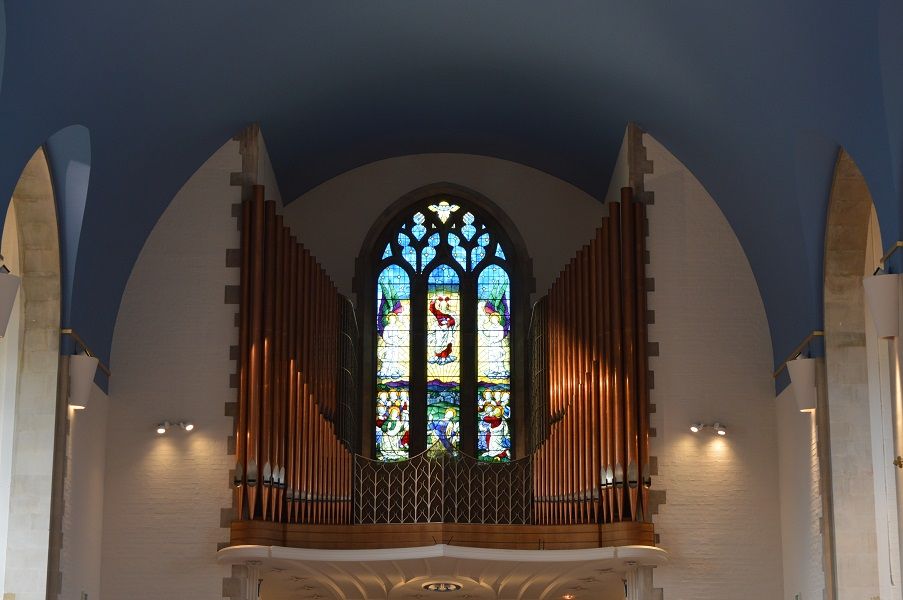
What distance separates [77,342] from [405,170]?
16.8ft

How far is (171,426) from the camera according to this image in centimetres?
1322

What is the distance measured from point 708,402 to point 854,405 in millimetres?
1753

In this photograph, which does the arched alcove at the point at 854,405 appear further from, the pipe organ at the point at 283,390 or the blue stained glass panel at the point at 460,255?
the blue stained glass panel at the point at 460,255

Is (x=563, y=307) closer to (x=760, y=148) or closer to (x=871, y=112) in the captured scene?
(x=760, y=148)

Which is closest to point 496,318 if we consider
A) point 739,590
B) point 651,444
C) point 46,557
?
point 651,444

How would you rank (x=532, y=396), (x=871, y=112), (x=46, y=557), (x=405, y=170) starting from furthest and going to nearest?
(x=405, y=170)
(x=532, y=396)
(x=46, y=557)
(x=871, y=112)

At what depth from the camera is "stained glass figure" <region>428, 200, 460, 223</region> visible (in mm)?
16237

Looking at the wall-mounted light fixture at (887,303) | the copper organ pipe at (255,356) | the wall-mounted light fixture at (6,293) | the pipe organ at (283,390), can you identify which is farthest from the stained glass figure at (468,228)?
the wall-mounted light fixture at (6,293)

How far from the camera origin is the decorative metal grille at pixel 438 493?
13.1 m

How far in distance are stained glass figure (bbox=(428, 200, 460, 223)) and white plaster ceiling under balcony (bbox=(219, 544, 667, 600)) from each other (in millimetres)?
4292

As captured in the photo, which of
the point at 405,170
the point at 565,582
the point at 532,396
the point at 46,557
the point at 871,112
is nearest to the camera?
the point at 871,112

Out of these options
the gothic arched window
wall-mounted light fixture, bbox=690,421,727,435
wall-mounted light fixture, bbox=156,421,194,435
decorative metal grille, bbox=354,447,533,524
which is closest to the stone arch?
wall-mounted light fixture, bbox=156,421,194,435

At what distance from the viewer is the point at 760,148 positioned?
479 inches

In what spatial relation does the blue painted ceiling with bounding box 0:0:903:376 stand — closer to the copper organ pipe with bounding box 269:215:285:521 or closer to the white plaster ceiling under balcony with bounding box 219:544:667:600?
the copper organ pipe with bounding box 269:215:285:521
